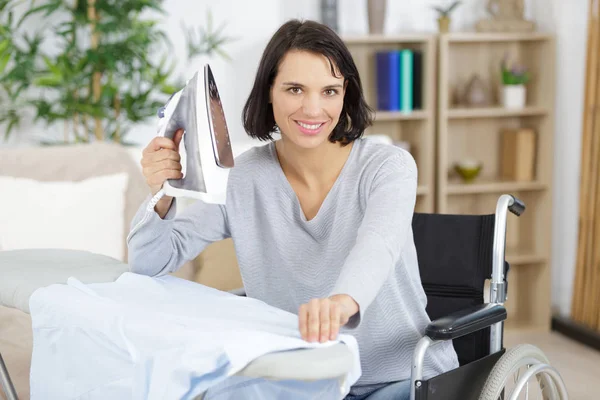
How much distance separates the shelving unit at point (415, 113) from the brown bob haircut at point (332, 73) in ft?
6.06

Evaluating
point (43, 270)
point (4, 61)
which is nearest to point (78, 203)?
point (4, 61)

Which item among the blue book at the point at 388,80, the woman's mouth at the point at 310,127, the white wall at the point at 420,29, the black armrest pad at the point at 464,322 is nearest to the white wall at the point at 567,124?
the white wall at the point at 420,29

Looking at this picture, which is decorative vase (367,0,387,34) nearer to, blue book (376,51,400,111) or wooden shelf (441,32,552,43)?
blue book (376,51,400,111)

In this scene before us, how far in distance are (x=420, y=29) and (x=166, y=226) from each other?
2.55 m

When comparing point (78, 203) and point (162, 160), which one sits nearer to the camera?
point (162, 160)

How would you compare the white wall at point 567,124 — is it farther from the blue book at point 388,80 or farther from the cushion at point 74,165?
the cushion at point 74,165

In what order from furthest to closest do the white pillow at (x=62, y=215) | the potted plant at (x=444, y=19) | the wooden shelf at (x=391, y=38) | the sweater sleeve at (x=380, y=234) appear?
the potted plant at (x=444, y=19) → the wooden shelf at (x=391, y=38) → the white pillow at (x=62, y=215) → the sweater sleeve at (x=380, y=234)

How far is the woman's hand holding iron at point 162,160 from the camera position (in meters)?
1.30

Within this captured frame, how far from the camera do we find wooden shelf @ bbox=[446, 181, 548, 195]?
3.61m

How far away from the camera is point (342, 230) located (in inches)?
58.7

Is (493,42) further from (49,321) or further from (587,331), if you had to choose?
(49,321)

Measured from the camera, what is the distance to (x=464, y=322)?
144 cm

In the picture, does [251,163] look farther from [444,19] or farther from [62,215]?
[444,19]

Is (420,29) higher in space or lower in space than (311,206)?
higher
